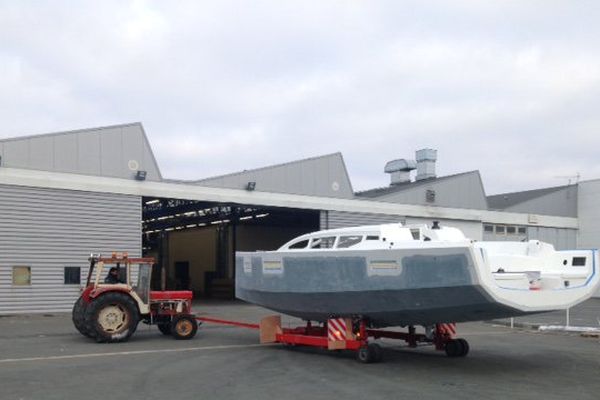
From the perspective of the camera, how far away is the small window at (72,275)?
2259 centimetres

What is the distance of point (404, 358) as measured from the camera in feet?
40.9

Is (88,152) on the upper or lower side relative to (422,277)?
upper

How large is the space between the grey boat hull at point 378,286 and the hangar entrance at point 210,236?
769 inches

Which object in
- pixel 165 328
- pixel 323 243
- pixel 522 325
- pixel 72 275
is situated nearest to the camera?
pixel 323 243

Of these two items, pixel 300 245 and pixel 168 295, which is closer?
pixel 300 245

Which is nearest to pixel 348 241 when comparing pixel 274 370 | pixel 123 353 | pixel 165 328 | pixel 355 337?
pixel 355 337

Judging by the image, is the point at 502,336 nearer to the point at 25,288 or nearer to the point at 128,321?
the point at 128,321

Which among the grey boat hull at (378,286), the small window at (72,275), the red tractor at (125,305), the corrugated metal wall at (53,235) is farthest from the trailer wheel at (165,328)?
the small window at (72,275)

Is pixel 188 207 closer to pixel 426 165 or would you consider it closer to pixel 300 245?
pixel 426 165

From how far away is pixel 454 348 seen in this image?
1267 cm

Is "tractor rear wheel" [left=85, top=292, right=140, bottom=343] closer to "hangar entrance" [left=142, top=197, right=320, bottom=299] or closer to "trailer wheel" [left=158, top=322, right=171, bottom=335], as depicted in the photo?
"trailer wheel" [left=158, top=322, right=171, bottom=335]

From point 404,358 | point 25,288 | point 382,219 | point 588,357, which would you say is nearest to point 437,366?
point 404,358

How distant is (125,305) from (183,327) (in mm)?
1435

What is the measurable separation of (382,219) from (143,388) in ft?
73.1
